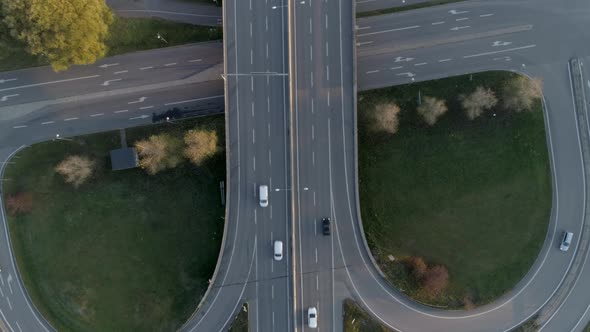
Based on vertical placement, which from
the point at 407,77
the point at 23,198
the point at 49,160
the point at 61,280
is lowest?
the point at 61,280

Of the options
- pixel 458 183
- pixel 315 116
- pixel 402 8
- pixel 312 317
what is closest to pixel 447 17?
pixel 402 8

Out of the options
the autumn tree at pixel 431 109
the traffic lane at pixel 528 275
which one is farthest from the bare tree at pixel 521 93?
the autumn tree at pixel 431 109

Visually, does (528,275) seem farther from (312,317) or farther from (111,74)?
(111,74)

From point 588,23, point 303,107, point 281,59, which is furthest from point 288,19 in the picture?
point 588,23

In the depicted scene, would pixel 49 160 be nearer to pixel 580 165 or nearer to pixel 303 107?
pixel 303 107

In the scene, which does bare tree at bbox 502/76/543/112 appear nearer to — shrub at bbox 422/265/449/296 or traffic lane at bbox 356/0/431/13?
traffic lane at bbox 356/0/431/13

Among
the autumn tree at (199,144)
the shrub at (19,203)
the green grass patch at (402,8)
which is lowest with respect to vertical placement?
the shrub at (19,203)

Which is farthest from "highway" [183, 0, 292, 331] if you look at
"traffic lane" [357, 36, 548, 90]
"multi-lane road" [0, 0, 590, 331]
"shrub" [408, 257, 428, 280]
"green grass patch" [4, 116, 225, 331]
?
"shrub" [408, 257, 428, 280]

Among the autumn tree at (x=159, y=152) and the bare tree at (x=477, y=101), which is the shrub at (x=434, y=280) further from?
the autumn tree at (x=159, y=152)
